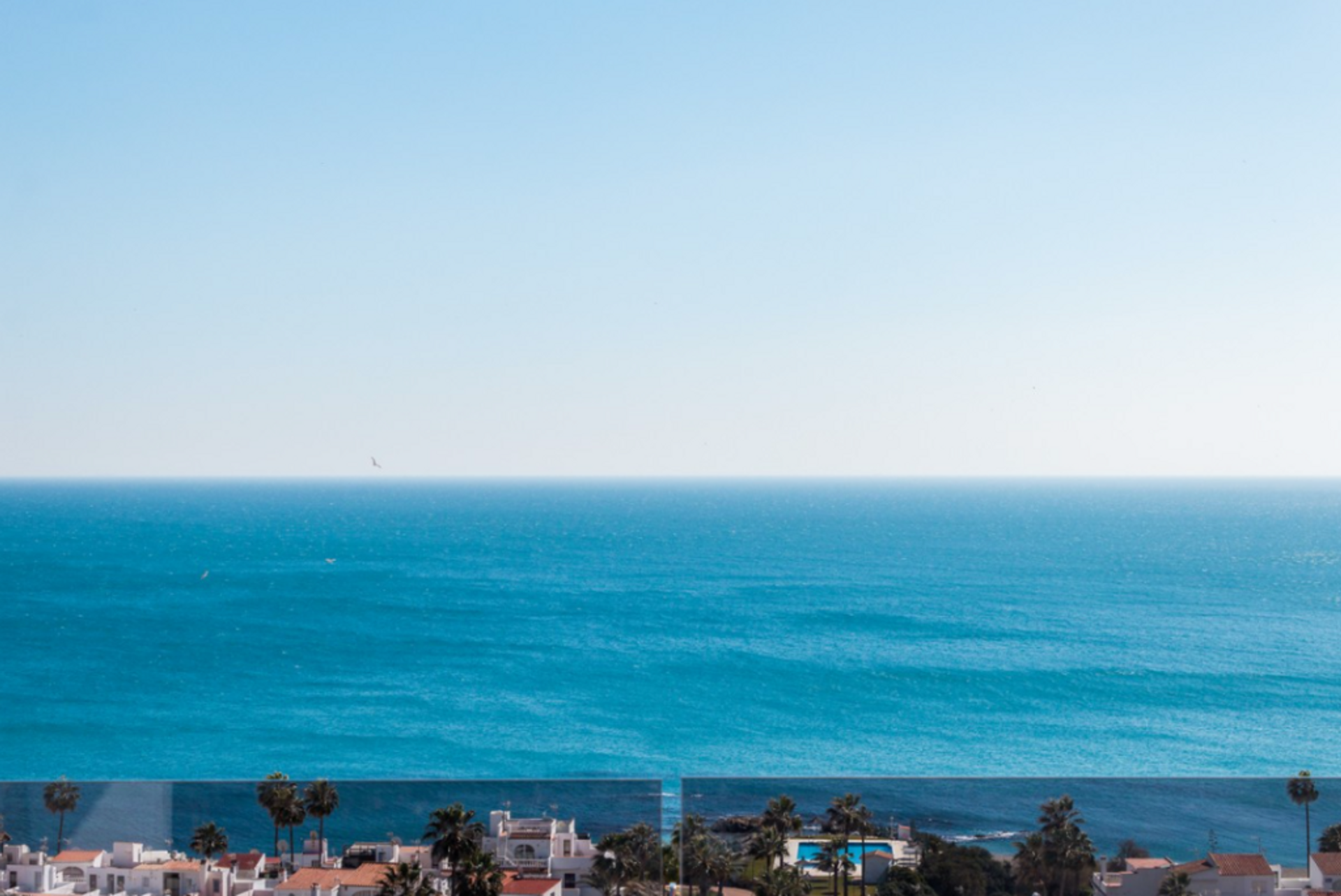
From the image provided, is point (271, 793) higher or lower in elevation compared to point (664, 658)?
higher

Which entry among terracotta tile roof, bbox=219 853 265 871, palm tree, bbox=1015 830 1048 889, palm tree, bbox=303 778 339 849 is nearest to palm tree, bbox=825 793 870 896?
palm tree, bbox=1015 830 1048 889

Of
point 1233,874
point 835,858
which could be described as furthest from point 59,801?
point 1233,874

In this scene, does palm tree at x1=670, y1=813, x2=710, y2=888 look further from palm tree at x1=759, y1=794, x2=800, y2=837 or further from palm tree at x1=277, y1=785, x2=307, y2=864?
palm tree at x1=277, y1=785, x2=307, y2=864

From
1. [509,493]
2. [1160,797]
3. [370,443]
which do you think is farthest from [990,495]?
[1160,797]

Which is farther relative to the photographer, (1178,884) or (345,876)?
(345,876)

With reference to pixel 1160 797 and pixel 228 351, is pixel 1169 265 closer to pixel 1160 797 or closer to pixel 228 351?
pixel 1160 797

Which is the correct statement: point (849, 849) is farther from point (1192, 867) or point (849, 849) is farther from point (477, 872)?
point (477, 872)
